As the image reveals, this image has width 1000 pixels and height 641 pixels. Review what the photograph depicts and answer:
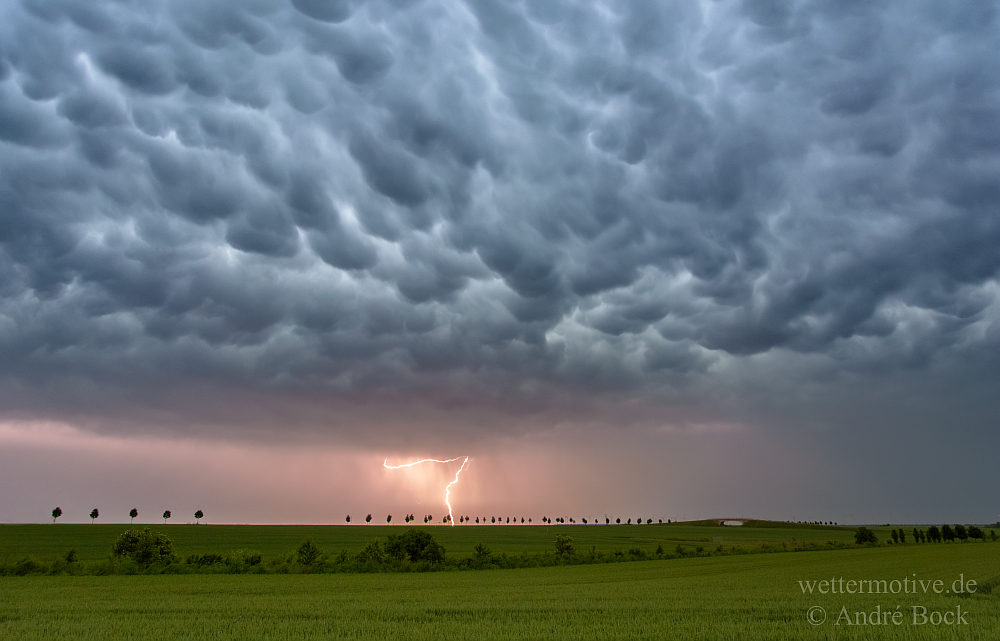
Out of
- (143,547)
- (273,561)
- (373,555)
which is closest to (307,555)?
(273,561)

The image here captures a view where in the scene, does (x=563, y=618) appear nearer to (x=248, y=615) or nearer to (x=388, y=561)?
(x=248, y=615)

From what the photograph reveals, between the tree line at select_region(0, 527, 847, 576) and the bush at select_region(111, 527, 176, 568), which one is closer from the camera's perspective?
the tree line at select_region(0, 527, 847, 576)

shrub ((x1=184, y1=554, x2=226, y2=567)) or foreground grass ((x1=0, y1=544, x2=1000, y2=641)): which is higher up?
foreground grass ((x1=0, y1=544, x2=1000, y2=641))

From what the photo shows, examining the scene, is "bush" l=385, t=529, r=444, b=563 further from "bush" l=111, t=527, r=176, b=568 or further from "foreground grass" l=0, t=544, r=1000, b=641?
"bush" l=111, t=527, r=176, b=568

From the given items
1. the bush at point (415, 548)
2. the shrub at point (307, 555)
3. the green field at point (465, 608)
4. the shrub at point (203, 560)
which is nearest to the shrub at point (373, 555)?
the bush at point (415, 548)

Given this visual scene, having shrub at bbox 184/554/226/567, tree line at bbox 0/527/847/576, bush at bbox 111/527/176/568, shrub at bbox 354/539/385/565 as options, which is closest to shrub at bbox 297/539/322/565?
tree line at bbox 0/527/847/576

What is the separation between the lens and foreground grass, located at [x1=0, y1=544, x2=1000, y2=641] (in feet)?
60.6

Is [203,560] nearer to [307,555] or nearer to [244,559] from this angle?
[244,559]

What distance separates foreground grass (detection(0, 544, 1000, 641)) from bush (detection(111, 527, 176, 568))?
1153 cm

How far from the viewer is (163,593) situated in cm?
3148

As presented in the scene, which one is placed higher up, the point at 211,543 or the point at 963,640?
the point at 963,640

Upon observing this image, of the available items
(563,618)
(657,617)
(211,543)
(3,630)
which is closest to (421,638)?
(563,618)

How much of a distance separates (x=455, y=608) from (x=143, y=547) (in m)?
41.3

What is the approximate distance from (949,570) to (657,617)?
3384 cm
